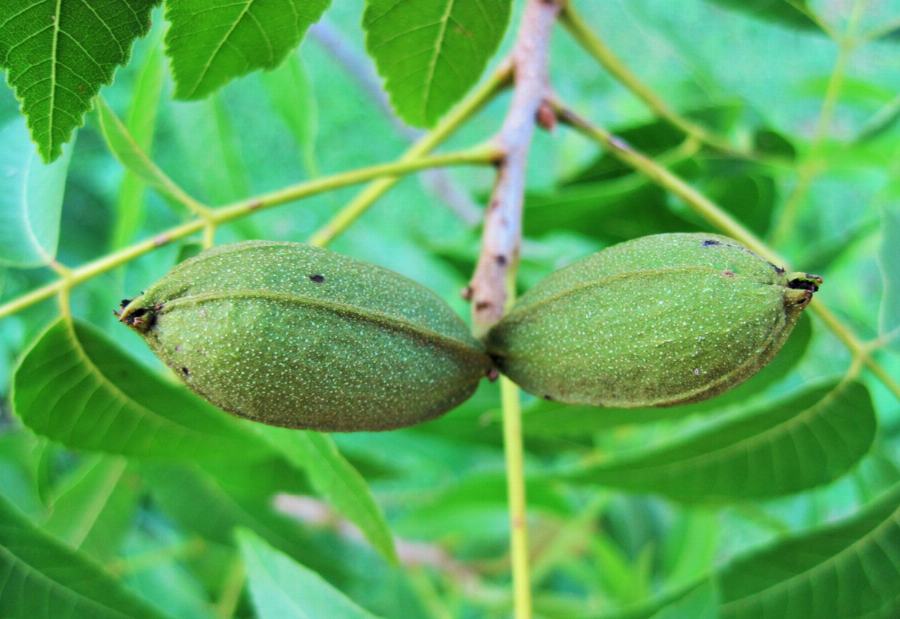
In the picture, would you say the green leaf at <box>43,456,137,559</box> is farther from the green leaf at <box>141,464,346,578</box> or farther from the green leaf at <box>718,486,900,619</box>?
the green leaf at <box>718,486,900,619</box>

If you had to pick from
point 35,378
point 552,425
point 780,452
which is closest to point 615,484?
point 552,425

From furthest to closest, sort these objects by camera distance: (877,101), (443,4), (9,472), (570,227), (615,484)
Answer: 1. (877,101)
2. (9,472)
3. (570,227)
4. (615,484)
5. (443,4)

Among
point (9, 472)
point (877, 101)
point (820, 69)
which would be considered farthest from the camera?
point (820, 69)

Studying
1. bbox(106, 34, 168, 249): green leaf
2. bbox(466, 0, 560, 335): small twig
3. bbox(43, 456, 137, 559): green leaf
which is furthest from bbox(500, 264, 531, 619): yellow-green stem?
bbox(43, 456, 137, 559): green leaf

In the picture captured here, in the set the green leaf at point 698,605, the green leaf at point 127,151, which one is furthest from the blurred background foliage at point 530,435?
the green leaf at point 127,151

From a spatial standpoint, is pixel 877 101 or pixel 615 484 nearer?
pixel 615 484

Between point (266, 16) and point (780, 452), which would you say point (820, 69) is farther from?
point (266, 16)

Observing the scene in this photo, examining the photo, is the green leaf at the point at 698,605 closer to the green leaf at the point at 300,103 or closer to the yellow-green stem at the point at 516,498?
the yellow-green stem at the point at 516,498

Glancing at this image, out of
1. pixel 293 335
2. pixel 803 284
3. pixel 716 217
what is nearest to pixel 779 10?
pixel 716 217
